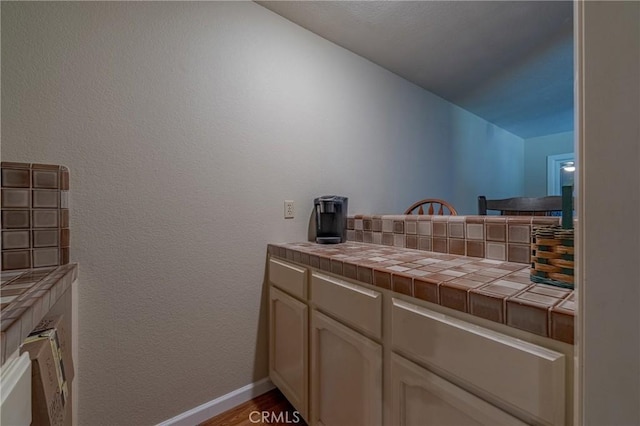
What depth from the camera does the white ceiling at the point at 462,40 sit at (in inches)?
64.2

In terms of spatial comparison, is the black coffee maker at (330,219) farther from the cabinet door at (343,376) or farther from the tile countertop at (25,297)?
the tile countertop at (25,297)

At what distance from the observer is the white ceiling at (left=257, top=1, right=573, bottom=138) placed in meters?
1.63

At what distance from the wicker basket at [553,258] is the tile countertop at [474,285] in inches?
1.0

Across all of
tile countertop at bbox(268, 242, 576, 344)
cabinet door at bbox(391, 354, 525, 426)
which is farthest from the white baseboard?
cabinet door at bbox(391, 354, 525, 426)

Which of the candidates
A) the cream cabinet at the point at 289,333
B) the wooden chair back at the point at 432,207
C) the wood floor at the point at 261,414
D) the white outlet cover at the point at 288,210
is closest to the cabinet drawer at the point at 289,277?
the cream cabinet at the point at 289,333

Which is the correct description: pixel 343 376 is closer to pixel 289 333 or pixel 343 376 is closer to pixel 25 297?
pixel 289 333

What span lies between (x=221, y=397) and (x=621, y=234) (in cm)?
171

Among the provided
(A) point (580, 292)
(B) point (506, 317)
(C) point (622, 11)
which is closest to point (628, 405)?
(A) point (580, 292)

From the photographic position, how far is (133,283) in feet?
3.98

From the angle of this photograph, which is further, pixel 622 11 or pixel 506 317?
pixel 506 317

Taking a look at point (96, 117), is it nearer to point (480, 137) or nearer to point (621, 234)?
point (621, 234)

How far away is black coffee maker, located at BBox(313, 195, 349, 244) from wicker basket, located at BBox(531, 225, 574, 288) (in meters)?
1.06

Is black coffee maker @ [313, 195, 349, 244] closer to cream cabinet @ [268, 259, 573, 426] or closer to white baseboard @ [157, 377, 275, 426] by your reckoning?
cream cabinet @ [268, 259, 573, 426]

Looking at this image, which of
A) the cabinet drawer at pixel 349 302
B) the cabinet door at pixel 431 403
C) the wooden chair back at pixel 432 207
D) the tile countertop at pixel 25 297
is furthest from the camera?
the wooden chair back at pixel 432 207
